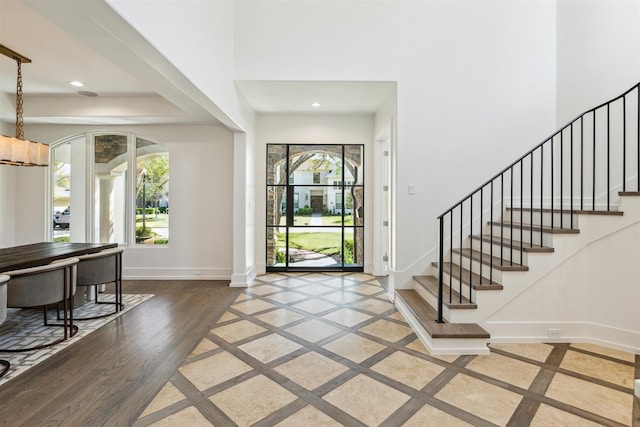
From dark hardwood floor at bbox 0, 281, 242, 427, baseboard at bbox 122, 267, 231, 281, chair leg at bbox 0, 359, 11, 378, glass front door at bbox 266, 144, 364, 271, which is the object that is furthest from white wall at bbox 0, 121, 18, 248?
glass front door at bbox 266, 144, 364, 271

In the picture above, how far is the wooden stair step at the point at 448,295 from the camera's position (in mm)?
2760

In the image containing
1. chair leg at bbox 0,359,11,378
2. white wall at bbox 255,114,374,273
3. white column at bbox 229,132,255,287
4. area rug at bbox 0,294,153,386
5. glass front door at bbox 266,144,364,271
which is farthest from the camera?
glass front door at bbox 266,144,364,271

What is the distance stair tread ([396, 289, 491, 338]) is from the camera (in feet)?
8.39

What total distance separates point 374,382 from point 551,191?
2.78 m

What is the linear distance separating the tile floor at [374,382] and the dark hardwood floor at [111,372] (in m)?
0.16

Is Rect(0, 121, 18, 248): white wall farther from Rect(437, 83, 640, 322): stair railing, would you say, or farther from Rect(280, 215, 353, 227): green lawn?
Rect(437, 83, 640, 322): stair railing

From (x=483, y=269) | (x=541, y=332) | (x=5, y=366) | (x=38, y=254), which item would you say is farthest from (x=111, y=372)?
(x=541, y=332)

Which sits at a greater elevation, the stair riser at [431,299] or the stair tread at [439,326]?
the stair riser at [431,299]

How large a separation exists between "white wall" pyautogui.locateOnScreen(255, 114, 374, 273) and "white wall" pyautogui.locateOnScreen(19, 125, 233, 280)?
1.89ft

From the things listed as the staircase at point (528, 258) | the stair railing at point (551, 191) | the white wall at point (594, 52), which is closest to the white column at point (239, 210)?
the staircase at point (528, 258)

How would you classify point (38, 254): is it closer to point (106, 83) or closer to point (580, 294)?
point (106, 83)

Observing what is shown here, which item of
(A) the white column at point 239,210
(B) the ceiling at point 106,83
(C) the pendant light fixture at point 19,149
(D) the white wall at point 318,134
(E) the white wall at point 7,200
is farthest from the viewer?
(D) the white wall at point 318,134

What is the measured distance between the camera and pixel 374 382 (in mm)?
2135

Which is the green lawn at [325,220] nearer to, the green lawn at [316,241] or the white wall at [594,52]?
the green lawn at [316,241]
